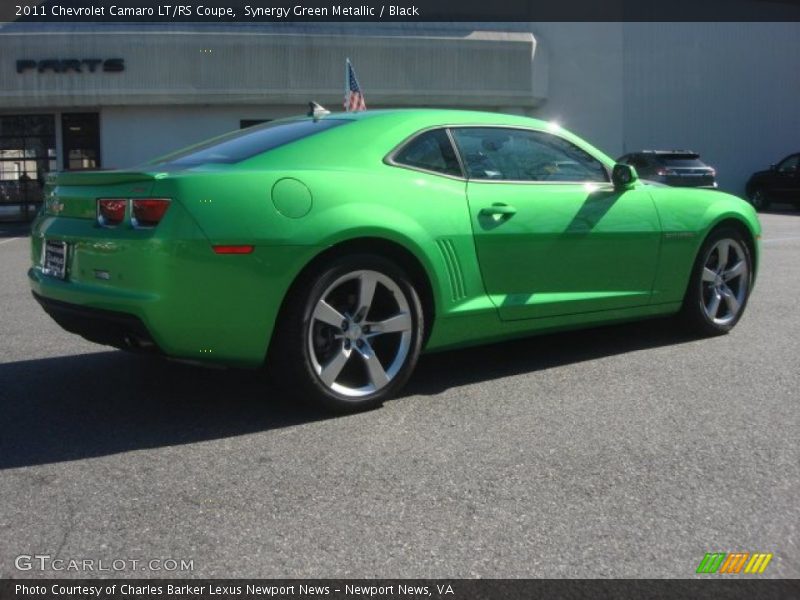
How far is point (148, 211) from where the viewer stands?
389cm

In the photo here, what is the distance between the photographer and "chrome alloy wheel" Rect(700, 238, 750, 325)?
5980mm

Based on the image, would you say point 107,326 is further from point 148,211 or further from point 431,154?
point 431,154

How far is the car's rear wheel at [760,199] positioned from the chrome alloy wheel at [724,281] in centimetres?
2021

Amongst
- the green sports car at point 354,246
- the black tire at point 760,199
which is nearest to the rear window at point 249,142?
the green sports car at point 354,246

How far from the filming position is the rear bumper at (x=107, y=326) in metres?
3.88

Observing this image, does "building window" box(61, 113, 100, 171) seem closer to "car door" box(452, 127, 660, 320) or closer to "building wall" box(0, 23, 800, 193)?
"building wall" box(0, 23, 800, 193)

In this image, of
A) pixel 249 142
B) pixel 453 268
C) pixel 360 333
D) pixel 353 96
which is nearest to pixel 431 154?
pixel 453 268

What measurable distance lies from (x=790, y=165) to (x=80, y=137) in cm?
1964

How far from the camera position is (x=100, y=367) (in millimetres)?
5234

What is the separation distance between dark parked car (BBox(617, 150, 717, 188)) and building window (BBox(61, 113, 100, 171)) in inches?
572

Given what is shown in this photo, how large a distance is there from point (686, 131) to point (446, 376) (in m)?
26.7
